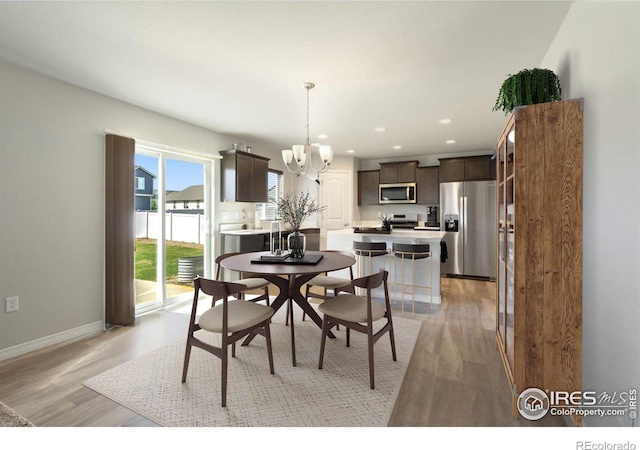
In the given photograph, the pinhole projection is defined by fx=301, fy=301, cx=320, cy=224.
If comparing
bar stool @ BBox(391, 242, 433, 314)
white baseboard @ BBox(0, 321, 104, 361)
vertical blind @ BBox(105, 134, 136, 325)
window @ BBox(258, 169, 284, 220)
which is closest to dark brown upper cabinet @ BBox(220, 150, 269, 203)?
window @ BBox(258, 169, 284, 220)

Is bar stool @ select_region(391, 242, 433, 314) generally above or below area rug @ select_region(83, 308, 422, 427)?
above

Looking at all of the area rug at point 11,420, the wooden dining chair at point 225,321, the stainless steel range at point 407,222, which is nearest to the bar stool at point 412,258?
the wooden dining chair at point 225,321

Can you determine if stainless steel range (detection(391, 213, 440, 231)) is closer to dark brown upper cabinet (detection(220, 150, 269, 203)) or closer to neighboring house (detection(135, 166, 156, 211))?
dark brown upper cabinet (detection(220, 150, 269, 203))

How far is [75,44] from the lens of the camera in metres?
2.15

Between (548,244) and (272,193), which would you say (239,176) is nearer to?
(272,193)

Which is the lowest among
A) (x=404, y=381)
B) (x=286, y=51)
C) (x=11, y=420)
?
(x=404, y=381)

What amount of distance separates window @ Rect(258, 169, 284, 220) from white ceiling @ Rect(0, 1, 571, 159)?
2161mm

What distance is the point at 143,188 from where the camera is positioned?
144 inches

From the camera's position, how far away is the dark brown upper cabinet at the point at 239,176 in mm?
4531

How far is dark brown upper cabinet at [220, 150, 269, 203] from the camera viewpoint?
4.53 m

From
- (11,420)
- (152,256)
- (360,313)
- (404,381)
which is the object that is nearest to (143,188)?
(152,256)

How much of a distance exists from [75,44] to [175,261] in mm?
2740

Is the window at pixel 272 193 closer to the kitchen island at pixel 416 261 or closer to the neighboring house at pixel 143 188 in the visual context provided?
the kitchen island at pixel 416 261

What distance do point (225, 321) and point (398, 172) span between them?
5.30 metres
